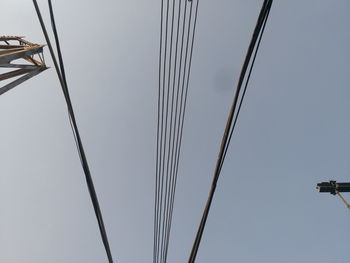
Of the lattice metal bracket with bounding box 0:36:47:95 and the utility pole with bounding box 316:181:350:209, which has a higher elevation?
the lattice metal bracket with bounding box 0:36:47:95

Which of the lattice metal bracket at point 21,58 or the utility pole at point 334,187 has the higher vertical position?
the lattice metal bracket at point 21,58

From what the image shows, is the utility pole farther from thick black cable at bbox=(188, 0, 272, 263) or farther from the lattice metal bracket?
the lattice metal bracket

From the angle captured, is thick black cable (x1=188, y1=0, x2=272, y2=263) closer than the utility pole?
Yes

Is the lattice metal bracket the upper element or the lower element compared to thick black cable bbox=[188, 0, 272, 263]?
upper

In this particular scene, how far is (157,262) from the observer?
731cm

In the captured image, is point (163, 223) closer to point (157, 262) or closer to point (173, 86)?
point (157, 262)

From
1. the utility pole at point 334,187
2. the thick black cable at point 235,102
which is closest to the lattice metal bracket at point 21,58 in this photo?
the thick black cable at point 235,102

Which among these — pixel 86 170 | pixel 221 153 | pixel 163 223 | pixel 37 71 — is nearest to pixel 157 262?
pixel 163 223

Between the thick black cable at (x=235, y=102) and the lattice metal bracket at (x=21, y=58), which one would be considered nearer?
the thick black cable at (x=235, y=102)

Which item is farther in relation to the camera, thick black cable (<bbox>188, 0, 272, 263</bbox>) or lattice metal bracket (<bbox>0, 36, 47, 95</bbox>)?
lattice metal bracket (<bbox>0, 36, 47, 95</bbox>)

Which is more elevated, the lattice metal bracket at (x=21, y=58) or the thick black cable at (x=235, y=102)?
the lattice metal bracket at (x=21, y=58)

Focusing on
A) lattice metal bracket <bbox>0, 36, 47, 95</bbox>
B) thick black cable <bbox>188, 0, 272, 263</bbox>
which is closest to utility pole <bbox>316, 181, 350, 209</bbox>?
thick black cable <bbox>188, 0, 272, 263</bbox>

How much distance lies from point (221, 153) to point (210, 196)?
87 centimetres

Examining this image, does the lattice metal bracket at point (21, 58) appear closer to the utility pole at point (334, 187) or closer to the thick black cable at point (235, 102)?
the thick black cable at point (235, 102)
